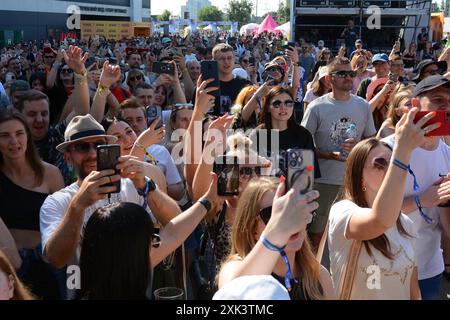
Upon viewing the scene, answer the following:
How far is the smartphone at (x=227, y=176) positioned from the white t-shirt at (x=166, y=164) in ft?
3.64

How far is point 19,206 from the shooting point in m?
3.21

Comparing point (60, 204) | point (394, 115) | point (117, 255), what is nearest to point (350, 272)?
point (117, 255)

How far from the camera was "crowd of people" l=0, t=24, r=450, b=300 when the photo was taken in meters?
2.17

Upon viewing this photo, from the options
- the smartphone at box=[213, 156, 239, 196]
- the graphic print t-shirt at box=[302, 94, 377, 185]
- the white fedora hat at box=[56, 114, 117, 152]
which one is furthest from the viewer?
the graphic print t-shirt at box=[302, 94, 377, 185]

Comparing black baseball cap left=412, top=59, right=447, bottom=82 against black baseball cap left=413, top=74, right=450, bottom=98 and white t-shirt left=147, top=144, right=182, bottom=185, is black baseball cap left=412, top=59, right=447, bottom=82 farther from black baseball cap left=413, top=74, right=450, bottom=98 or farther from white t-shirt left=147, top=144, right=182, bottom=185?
white t-shirt left=147, top=144, right=182, bottom=185

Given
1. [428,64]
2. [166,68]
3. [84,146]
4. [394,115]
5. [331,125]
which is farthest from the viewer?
[428,64]

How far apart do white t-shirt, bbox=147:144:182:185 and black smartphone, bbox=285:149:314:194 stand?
1993mm

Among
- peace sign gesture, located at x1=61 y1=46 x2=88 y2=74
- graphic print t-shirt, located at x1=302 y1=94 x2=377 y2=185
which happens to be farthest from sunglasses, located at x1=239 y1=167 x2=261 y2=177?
peace sign gesture, located at x1=61 y1=46 x2=88 y2=74

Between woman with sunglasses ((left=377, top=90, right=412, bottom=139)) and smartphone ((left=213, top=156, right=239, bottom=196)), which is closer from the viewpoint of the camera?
smartphone ((left=213, top=156, right=239, bottom=196))

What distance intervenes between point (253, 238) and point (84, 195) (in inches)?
32.0

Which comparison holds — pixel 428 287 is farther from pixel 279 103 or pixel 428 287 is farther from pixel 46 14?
pixel 46 14

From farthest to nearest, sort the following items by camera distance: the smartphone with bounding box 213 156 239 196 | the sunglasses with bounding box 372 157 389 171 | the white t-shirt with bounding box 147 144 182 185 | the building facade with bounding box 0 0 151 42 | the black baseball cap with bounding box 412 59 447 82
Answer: the building facade with bounding box 0 0 151 42, the black baseball cap with bounding box 412 59 447 82, the white t-shirt with bounding box 147 144 182 185, the smartphone with bounding box 213 156 239 196, the sunglasses with bounding box 372 157 389 171
